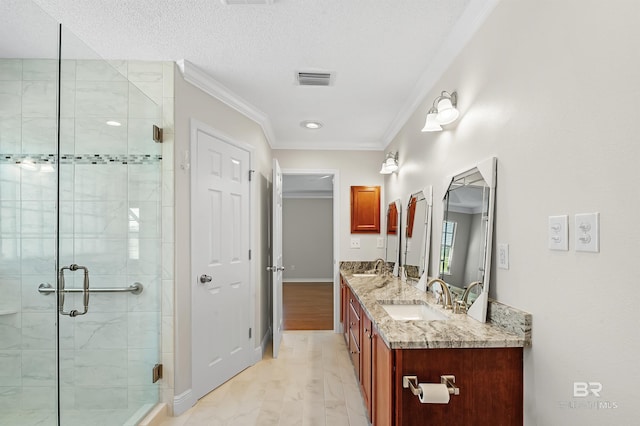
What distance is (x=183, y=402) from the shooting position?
2396 millimetres

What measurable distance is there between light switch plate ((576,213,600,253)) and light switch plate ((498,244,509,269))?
0.43 meters

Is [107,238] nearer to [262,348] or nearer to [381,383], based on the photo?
[381,383]

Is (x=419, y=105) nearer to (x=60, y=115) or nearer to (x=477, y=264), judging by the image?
(x=477, y=264)

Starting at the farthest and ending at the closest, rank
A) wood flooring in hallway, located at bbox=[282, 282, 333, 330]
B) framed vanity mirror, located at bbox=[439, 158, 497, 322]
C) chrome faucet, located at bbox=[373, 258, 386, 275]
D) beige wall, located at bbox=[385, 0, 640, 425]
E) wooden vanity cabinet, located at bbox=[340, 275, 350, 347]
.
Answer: wood flooring in hallway, located at bbox=[282, 282, 333, 330]
chrome faucet, located at bbox=[373, 258, 386, 275]
wooden vanity cabinet, located at bbox=[340, 275, 350, 347]
framed vanity mirror, located at bbox=[439, 158, 497, 322]
beige wall, located at bbox=[385, 0, 640, 425]

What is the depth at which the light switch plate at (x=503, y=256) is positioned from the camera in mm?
1489

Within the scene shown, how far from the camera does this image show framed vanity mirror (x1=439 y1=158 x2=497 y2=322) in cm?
161

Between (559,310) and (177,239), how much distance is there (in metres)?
2.19

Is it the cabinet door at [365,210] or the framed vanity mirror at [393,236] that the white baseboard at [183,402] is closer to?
the framed vanity mirror at [393,236]

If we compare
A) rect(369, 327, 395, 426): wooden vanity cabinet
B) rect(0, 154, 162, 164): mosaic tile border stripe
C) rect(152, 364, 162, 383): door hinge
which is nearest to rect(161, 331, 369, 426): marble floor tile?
rect(152, 364, 162, 383): door hinge

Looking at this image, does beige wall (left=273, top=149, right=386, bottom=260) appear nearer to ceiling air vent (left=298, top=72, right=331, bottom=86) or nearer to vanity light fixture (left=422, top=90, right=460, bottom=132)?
ceiling air vent (left=298, top=72, right=331, bottom=86)

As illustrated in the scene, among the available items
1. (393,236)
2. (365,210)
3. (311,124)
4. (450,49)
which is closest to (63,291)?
(450,49)

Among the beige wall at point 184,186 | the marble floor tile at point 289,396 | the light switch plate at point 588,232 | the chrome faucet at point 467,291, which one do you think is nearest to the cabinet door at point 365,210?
the marble floor tile at point 289,396

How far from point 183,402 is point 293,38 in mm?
2511

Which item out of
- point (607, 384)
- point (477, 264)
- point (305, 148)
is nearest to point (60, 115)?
point (477, 264)
